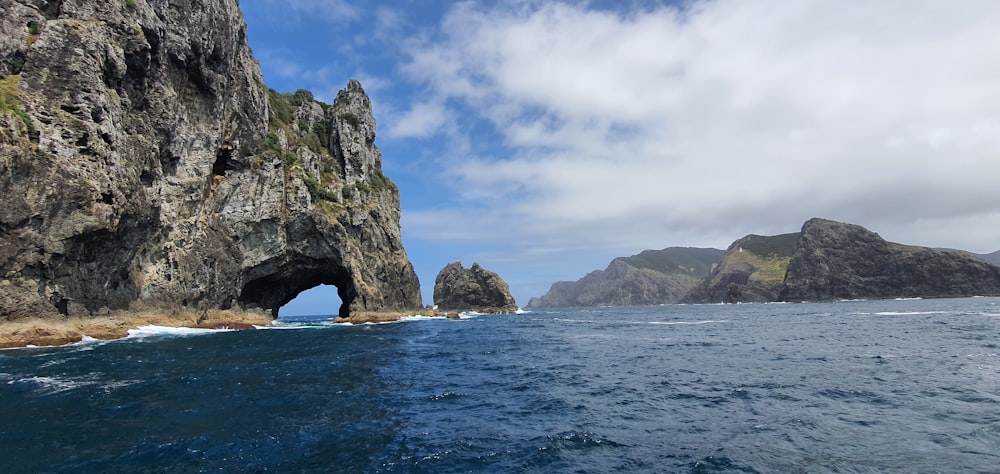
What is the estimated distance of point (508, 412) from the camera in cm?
1747

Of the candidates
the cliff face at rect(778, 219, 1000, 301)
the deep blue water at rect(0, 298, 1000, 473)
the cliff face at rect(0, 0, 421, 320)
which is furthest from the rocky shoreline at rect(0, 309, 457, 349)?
the cliff face at rect(778, 219, 1000, 301)

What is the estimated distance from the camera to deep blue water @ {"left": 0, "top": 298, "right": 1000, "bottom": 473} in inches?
474

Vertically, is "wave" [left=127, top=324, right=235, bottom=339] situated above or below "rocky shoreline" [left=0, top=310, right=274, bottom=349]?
below

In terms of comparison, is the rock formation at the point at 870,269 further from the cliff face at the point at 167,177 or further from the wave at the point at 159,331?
the wave at the point at 159,331

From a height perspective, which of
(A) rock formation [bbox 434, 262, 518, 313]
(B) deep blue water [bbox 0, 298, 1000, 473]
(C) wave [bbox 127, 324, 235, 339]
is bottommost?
(B) deep blue water [bbox 0, 298, 1000, 473]

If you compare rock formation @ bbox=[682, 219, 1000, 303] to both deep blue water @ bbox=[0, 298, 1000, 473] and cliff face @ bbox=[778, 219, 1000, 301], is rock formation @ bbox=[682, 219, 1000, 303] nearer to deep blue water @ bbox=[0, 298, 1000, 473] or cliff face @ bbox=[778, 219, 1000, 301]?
cliff face @ bbox=[778, 219, 1000, 301]

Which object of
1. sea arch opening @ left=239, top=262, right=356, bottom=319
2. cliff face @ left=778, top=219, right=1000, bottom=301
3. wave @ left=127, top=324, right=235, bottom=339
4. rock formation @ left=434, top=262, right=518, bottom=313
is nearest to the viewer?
wave @ left=127, top=324, right=235, bottom=339

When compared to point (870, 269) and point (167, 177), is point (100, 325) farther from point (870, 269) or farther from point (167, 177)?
point (870, 269)

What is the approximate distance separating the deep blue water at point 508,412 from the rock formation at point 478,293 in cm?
12321

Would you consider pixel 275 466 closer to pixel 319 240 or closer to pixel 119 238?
pixel 119 238

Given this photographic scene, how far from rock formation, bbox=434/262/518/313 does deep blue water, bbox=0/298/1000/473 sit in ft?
404

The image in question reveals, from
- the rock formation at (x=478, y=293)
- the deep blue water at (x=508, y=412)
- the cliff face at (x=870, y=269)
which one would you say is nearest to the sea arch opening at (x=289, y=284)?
the deep blue water at (x=508, y=412)

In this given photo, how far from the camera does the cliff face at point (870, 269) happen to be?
152750mm

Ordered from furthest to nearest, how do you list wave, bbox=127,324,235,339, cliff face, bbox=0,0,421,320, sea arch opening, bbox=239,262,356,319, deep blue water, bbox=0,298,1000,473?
sea arch opening, bbox=239,262,356,319
wave, bbox=127,324,235,339
cliff face, bbox=0,0,421,320
deep blue water, bbox=0,298,1000,473
